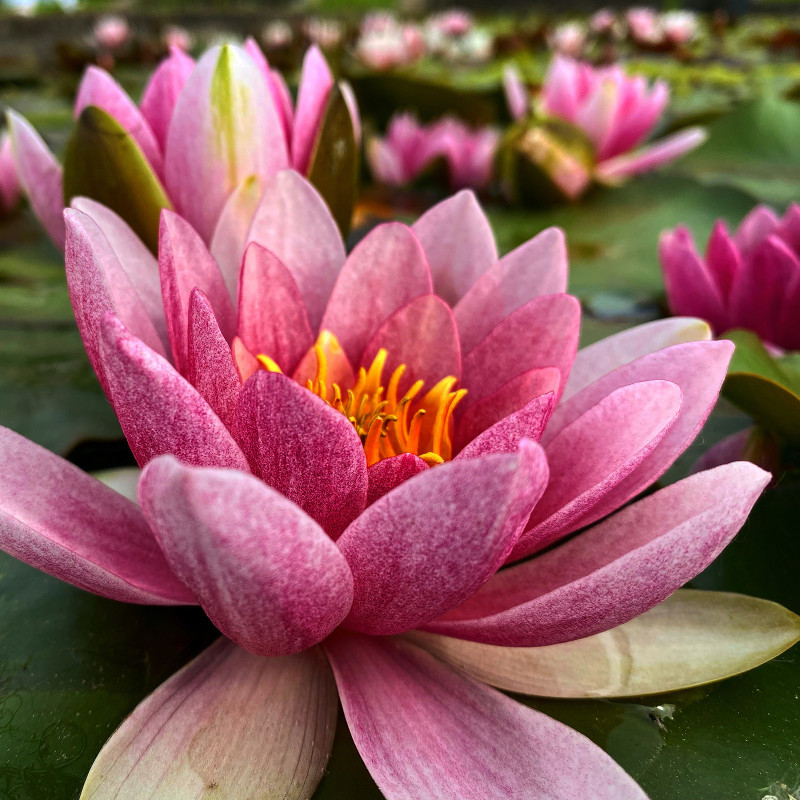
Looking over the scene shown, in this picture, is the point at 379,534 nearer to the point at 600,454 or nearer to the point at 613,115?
the point at 600,454

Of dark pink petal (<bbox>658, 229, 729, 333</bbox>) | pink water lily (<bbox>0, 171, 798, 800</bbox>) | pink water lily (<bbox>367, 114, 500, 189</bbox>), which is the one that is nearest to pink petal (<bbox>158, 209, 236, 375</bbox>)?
pink water lily (<bbox>0, 171, 798, 800</bbox>)

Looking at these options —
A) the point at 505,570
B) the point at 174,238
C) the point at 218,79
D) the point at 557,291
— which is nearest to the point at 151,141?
the point at 218,79

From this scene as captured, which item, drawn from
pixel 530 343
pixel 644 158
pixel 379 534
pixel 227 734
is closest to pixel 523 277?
pixel 530 343

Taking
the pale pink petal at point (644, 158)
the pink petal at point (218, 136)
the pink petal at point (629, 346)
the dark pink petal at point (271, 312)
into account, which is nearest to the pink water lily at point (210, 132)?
the pink petal at point (218, 136)

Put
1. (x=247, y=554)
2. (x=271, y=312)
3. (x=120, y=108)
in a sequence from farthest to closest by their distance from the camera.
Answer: (x=120, y=108), (x=271, y=312), (x=247, y=554)

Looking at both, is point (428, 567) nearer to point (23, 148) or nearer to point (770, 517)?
point (770, 517)

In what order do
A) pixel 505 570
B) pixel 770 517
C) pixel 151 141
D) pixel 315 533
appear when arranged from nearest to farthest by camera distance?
1. pixel 315 533
2. pixel 505 570
3. pixel 770 517
4. pixel 151 141

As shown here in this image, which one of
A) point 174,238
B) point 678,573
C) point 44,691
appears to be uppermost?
point 174,238
